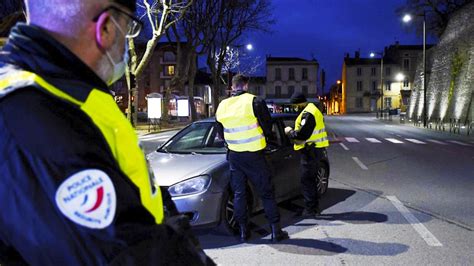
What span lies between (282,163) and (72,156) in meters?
6.42

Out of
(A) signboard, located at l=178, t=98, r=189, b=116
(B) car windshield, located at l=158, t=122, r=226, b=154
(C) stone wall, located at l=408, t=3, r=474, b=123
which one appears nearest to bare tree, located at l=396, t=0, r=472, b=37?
(C) stone wall, located at l=408, t=3, r=474, b=123

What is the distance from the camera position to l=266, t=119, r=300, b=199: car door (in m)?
7.25

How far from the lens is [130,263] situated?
1194mm

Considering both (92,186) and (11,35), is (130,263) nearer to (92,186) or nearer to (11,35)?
(92,186)

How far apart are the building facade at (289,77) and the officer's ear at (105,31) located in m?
92.6

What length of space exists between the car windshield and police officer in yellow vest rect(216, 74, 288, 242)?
4.04 ft

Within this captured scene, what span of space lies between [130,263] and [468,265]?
188 inches

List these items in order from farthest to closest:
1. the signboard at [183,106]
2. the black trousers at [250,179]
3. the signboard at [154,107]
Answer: the signboard at [183,106] → the signboard at [154,107] → the black trousers at [250,179]

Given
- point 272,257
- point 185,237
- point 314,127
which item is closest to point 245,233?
point 272,257

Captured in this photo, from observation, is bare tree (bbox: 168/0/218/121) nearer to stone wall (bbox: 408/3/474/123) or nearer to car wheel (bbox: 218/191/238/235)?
stone wall (bbox: 408/3/474/123)

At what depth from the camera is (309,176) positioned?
23.7ft

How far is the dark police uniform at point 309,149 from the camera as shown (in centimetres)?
721

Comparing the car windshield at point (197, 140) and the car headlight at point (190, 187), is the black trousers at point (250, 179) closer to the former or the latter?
the car headlight at point (190, 187)

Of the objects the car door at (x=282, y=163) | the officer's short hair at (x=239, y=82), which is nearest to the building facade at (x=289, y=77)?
the car door at (x=282, y=163)
